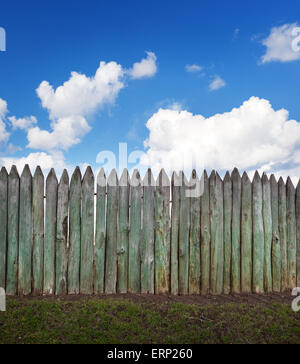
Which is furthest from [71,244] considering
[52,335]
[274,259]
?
[274,259]

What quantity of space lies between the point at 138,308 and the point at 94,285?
47.2 inches

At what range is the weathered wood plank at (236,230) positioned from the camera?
6.71 m

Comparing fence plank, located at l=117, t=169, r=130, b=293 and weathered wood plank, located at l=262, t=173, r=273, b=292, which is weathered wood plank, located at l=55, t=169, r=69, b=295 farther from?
weathered wood plank, located at l=262, t=173, r=273, b=292

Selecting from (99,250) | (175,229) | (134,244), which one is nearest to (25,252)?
(99,250)

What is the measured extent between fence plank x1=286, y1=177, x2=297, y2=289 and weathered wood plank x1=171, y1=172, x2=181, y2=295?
2.87m

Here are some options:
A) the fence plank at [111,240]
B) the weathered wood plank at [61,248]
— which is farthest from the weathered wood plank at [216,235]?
the weathered wood plank at [61,248]

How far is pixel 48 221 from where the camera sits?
20.2 feet

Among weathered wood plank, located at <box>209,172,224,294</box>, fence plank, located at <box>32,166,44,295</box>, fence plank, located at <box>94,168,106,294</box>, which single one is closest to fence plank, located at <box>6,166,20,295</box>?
fence plank, located at <box>32,166,44,295</box>

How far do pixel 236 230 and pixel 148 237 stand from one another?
1995 millimetres

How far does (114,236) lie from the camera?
6223 millimetres

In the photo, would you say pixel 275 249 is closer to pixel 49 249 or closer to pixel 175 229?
pixel 175 229
